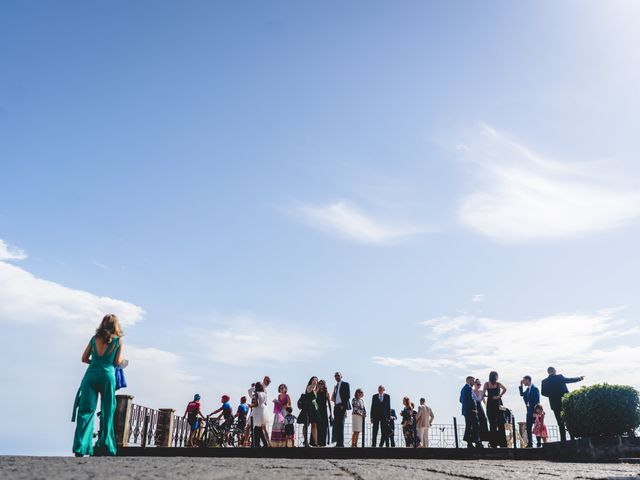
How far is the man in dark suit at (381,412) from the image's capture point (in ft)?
52.2

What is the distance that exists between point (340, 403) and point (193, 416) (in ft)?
16.3

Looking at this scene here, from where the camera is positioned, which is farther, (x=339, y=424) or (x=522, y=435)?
(x=522, y=435)

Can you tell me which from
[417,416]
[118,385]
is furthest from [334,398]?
[118,385]

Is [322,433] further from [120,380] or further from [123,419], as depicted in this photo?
[120,380]

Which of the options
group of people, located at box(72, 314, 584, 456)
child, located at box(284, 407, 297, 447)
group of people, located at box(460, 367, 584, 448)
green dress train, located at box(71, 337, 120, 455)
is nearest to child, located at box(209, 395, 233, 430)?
group of people, located at box(72, 314, 584, 456)

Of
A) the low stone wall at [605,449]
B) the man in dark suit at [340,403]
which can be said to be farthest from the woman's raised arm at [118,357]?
the low stone wall at [605,449]

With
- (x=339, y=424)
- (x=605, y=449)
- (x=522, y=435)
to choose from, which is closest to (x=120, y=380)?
(x=339, y=424)

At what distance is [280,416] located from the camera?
53.1 feet

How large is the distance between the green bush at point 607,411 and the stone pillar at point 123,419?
38.1 ft

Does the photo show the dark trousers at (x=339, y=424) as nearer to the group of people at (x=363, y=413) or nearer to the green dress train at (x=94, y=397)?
the group of people at (x=363, y=413)

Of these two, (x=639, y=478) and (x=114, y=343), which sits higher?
(x=114, y=343)

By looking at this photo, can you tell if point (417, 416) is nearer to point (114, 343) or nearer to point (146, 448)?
point (146, 448)

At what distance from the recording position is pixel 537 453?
13.6m

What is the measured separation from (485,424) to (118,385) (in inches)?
392
